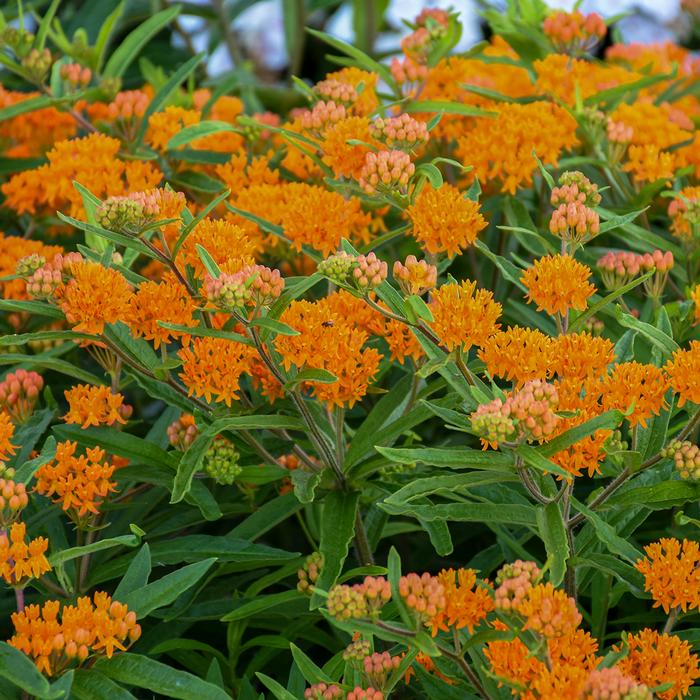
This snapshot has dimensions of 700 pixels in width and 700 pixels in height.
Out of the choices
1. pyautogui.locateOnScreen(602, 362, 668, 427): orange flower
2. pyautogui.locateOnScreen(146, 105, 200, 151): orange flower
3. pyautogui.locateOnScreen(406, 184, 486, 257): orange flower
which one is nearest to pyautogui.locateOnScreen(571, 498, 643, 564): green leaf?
pyautogui.locateOnScreen(602, 362, 668, 427): orange flower

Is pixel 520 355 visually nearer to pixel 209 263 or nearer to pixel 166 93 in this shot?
pixel 209 263

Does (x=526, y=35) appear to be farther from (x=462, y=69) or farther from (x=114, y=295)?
(x=114, y=295)

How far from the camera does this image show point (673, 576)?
1.65 meters

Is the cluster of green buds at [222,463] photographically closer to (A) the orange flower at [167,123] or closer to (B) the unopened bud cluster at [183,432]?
(B) the unopened bud cluster at [183,432]

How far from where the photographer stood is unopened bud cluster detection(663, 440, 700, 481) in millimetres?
1665

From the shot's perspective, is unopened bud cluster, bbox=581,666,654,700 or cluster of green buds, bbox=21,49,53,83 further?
cluster of green buds, bbox=21,49,53,83

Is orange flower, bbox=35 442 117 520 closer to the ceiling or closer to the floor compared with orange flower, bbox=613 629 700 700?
closer to the ceiling

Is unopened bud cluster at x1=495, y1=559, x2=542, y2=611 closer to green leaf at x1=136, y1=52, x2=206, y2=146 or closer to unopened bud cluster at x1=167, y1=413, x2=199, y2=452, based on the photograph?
unopened bud cluster at x1=167, y1=413, x2=199, y2=452

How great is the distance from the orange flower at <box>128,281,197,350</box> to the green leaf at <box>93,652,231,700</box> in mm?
531

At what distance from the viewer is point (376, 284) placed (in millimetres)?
1696

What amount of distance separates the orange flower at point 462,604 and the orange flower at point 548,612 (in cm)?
11

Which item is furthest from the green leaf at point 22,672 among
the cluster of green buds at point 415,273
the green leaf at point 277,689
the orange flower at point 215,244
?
the cluster of green buds at point 415,273

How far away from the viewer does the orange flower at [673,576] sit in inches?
64.6

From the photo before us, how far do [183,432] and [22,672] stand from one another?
0.61m
